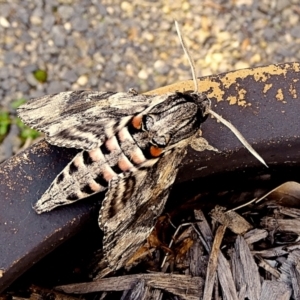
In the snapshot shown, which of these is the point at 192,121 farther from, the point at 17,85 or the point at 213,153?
the point at 17,85

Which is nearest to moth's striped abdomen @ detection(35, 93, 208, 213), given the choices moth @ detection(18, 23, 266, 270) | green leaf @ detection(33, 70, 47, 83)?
moth @ detection(18, 23, 266, 270)

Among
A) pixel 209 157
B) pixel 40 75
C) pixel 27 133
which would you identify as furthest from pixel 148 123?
pixel 40 75

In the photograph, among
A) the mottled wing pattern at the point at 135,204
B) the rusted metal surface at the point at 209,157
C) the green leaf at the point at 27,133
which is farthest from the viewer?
the green leaf at the point at 27,133

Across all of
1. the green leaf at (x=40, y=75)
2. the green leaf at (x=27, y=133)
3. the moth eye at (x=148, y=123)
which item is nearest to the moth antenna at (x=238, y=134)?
the moth eye at (x=148, y=123)

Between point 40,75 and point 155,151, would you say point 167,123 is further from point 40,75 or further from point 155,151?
point 40,75

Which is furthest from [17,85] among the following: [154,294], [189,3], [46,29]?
[154,294]

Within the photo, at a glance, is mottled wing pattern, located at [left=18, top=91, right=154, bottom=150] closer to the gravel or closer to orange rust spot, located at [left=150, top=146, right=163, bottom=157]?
orange rust spot, located at [left=150, top=146, right=163, bottom=157]

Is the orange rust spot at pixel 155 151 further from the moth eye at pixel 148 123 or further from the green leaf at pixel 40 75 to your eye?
the green leaf at pixel 40 75
